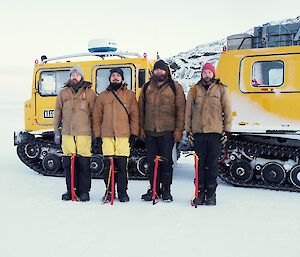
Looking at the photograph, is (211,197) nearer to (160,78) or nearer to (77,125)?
(160,78)

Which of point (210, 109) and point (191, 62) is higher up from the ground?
point (191, 62)

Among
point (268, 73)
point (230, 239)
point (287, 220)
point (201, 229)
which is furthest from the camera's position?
point (268, 73)

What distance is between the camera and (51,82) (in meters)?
8.54

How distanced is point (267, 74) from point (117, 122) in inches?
Answer: 110

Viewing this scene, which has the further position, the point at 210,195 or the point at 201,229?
the point at 210,195

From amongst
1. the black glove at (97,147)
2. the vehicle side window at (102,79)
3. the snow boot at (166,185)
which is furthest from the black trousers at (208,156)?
the vehicle side window at (102,79)

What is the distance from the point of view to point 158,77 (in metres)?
5.78

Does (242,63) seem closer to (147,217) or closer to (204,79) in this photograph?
(204,79)

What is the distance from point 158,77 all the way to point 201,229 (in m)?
2.32

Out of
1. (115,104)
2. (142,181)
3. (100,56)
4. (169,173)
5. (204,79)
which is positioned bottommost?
(142,181)

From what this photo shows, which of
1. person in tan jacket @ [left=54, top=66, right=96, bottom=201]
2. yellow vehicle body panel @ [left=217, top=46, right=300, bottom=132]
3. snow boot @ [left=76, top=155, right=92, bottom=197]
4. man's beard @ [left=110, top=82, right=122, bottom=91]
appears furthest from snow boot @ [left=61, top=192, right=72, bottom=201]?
yellow vehicle body panel @ [left=217, top=46, right=300, bottom=132]

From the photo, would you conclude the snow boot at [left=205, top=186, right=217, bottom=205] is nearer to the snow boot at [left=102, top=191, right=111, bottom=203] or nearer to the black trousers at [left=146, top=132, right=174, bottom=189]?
the black trousers at [left=146, top=132, right=174, bottom=189]

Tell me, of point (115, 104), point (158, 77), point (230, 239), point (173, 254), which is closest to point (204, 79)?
point (158, 77)

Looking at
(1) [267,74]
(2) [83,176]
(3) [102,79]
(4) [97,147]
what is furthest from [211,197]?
(3) [102,79]
